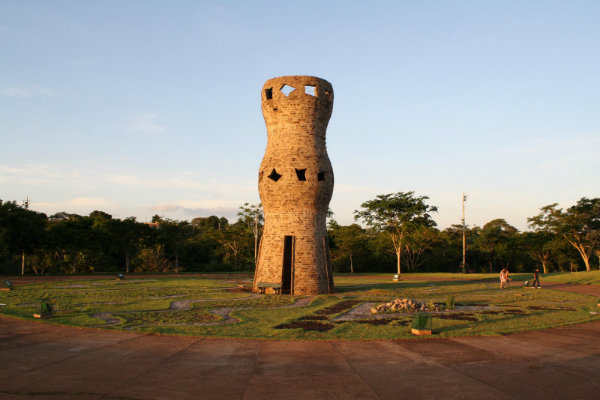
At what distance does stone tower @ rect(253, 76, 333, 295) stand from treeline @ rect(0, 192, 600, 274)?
75.6ft

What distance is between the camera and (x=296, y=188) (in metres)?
24.5

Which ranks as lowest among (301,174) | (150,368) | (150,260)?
(150,368)

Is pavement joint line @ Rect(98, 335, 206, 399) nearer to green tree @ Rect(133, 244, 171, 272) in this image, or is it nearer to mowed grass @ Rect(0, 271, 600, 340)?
mowed grass @ Rect(0, 271, 600, 340)

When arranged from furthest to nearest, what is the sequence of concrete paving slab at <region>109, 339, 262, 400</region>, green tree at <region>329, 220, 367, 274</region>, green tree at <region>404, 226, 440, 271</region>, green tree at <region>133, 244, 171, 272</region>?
1. green tree at <region>329, 220, 367, 274</region>
2. green tree at <region>404, 226, 440, 271</region>
3. green tree at <region>133, 244, 171, 272</region>
4. concrete paving slab at <region>109, 339, 262, 400</region>

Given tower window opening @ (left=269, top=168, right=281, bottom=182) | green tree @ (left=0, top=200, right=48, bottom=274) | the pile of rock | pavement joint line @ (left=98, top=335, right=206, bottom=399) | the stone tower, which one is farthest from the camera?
green tree @ (left=0, top=200, right=48, bottom=274)

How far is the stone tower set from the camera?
24453mm

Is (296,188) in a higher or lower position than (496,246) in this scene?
higher

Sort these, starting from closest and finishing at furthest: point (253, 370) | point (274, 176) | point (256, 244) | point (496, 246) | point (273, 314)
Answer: point (253, 370) → point (273, 314) → point (274, 176) → point (256, 244) → point (496, 246)

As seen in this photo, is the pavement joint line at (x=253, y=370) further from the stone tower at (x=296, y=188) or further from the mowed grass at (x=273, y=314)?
the stone tower at (x=296, y=188)

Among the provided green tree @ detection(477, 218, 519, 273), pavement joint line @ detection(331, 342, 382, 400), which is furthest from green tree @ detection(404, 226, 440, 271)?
pavement joint line @ detection(331, 342, 382, 400)

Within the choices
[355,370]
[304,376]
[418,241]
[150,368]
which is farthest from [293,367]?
[418,241]

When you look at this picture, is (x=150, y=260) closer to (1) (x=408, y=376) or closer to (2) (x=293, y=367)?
(2) (x=293, y=367)

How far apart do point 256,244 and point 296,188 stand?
22.9 metres

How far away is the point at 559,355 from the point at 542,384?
2.66 metres
